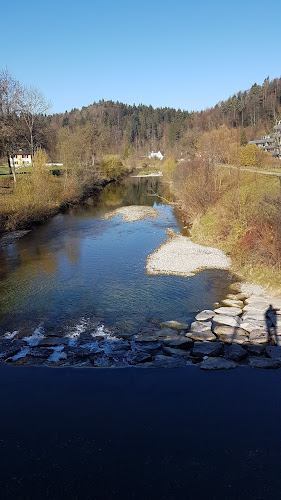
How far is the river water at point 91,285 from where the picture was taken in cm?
1496

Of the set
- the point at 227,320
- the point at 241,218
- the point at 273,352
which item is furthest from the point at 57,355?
the point at 241,218

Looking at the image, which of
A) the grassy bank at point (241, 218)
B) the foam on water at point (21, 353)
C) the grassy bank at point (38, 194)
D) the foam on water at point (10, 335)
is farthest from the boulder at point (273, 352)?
the grassy bank at point (38, 194)

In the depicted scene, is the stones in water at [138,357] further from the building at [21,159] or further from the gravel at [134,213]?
the building at [21,159]

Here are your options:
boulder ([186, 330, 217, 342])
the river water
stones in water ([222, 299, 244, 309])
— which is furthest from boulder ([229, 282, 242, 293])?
boulder ([186, 330, 217, 342])

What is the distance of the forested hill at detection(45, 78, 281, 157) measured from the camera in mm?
90281

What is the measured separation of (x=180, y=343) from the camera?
12891mm

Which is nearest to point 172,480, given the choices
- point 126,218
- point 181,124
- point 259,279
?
point 259,279

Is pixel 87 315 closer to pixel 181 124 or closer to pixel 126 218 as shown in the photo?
pixel 126 218

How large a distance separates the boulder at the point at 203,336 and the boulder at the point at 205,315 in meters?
1.13

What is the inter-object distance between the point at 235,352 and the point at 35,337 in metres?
6.96

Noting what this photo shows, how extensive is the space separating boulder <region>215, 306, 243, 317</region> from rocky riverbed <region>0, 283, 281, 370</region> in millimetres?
191

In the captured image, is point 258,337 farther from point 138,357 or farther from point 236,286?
point 236,286

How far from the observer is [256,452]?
27.8 feet

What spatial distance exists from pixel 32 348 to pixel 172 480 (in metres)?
6.70
